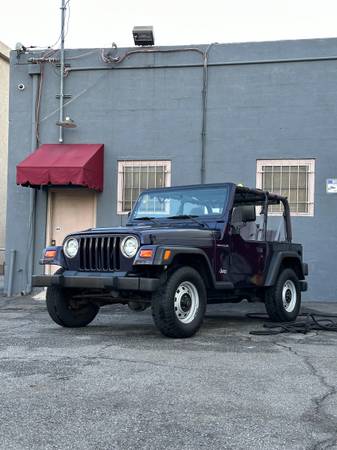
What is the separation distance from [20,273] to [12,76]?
467 cm

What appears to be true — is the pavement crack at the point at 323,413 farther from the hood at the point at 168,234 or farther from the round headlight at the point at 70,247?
the round headlight at the point at 70,247

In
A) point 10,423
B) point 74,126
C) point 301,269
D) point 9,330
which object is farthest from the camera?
point 74,126

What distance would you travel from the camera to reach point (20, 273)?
13.2m

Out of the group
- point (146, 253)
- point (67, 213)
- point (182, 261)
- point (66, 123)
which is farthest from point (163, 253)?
point (67, 213)

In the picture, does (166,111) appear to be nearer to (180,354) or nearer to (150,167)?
(150,167)

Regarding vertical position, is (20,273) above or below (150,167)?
below

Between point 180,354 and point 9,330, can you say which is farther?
point 9,330

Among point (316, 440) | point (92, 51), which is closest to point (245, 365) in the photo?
point (316, 440)

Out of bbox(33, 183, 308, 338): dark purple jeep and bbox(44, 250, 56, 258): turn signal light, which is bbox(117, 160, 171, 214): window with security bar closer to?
bbox(33, 183, 308, 338): dark purple jeep

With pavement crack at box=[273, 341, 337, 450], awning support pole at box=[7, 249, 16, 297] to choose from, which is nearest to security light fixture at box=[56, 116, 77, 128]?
awning support pole at box=[7, 249, 16, 297]

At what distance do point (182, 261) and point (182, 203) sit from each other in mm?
1492

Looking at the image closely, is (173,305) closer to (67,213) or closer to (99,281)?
(99,281)

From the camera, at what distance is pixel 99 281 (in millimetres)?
6965

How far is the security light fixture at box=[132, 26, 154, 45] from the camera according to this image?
1305 cm
